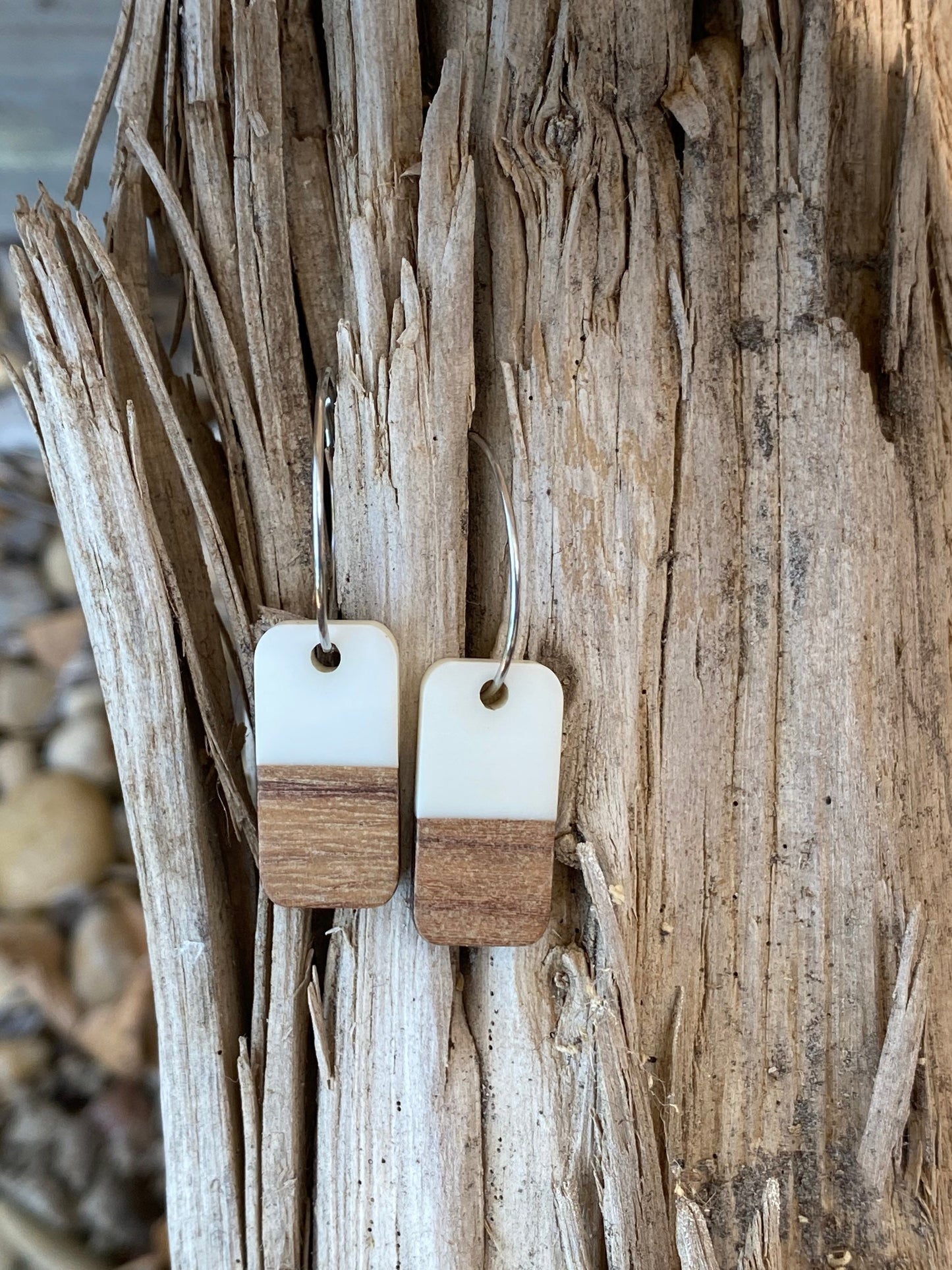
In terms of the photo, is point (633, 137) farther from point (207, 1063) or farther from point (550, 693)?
point (207, 1063)

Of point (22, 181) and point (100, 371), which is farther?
point (22, 181)

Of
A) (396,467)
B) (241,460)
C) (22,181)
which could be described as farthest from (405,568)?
(22,181)

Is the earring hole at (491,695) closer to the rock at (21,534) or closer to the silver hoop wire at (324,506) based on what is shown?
the silver hoop wire at (324,506)

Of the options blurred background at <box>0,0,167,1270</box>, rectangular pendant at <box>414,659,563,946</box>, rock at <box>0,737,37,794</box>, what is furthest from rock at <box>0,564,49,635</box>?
rectangular pendant at <box>414,659,563,946</box>

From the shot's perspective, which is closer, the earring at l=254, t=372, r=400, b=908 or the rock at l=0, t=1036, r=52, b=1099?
the earring at l=254, t=372, r=400, b=908

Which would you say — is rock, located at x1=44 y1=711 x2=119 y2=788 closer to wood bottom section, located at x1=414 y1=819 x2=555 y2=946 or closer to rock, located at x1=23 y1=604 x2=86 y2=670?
rock, located at x1=23 y1=604 x2=86 y2=670

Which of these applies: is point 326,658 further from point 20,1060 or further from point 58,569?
point 20,1060
